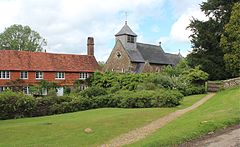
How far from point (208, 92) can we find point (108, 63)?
30560 millimetres

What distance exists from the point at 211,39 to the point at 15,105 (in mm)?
25952

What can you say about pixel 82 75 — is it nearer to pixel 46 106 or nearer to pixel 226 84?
pixel 226 84

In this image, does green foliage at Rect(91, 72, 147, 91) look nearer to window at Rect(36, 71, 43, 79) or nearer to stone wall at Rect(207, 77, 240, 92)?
stone wall at Rect(207, 77, 240, 92)

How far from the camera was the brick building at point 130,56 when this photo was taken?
60500mm

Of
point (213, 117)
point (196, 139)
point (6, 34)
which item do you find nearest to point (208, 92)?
point (213, 117)

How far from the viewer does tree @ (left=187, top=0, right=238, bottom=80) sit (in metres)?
41.4

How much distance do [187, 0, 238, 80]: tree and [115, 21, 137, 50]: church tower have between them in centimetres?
1988

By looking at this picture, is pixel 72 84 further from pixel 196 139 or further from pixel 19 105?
pixel 196 139

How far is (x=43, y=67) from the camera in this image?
54031mm

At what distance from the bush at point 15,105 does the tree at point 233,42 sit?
22.7 m

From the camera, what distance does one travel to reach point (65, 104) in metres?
28.1

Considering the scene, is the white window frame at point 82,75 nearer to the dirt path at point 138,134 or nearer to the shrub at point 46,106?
the shrub at point 46,106

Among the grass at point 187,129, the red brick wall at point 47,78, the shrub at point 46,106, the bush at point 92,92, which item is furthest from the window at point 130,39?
the grass at point 187,129

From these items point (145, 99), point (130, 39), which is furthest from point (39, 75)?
point (145, 99)
